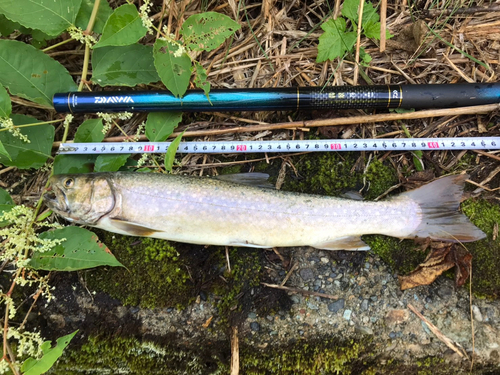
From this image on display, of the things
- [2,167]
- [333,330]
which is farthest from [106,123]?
[333,330]

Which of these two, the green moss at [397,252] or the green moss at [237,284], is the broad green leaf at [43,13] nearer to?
the green moss at [237,284]

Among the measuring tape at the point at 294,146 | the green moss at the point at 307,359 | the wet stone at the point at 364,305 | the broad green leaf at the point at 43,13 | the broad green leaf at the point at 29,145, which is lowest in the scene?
the green moss at the point at 307,359

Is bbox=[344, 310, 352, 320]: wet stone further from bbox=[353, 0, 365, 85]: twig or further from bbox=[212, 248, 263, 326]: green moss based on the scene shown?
bbox=[353, 0, 365, 85]: twig

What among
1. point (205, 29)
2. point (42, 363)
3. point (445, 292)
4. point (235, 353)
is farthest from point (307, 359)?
point (205, 29)

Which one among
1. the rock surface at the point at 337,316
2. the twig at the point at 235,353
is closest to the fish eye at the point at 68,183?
the rock surface at the point at 337,316

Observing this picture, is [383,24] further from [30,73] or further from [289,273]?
[30,73]

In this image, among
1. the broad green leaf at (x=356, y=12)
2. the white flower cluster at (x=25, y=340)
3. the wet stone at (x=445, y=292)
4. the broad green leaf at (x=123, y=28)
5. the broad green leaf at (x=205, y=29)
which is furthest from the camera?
the broad green leaf at (x=356, y=12)

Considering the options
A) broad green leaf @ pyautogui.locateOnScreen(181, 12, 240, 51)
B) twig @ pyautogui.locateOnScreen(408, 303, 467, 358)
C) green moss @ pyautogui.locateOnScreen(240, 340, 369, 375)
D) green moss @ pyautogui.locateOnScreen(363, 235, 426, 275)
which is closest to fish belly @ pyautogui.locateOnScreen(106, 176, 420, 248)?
green moss @ pyautogui.locateOnScreen(363, 235, 426, 275)

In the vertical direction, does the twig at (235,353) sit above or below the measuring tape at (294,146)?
below
